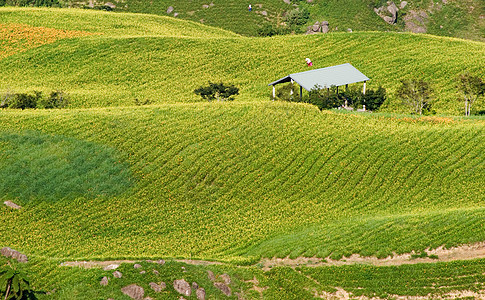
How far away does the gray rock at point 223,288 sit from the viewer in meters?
36.5

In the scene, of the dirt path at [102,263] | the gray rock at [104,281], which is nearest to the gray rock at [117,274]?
the gray rock at [104,281]

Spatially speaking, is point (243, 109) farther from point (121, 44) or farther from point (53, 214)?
point (121, 44)

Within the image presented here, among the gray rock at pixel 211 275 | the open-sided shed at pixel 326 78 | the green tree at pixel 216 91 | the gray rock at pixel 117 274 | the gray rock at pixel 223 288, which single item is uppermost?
the open-sided shed at pixel 326 78

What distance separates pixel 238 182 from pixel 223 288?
19.5m

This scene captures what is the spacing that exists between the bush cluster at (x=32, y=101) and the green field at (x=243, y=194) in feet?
16.2

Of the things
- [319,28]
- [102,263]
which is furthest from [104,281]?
[319,28]

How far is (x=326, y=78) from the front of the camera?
83688 mm

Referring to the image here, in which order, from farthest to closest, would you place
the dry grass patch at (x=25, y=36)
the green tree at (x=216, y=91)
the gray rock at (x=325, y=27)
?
the gray rock at (x=325, y=27)
the dry grass patch at (x=25, y=36)
the green tree at (x=216, y=91)

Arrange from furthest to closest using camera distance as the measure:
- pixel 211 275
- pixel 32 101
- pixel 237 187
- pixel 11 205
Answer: pixel 32 101, pixel 237 187, pixel 11 205, pixel 211 275

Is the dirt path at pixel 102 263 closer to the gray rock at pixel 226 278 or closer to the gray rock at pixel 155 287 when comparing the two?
the gray rock at pixel 226 278

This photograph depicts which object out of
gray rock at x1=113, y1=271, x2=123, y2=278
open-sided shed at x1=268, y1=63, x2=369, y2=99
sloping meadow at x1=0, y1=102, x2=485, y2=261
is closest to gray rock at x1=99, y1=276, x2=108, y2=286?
gray rock at x1=113, y1=271, x2=123, y2=278

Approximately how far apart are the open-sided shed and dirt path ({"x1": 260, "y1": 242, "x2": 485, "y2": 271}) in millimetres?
40211

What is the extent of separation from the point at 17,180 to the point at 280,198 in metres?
25.2

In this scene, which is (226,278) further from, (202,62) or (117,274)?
(202,62)
